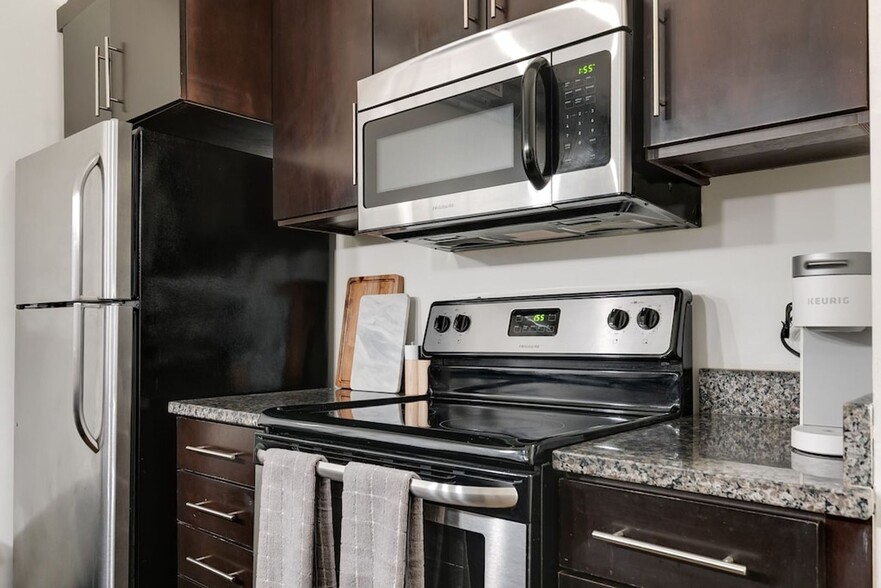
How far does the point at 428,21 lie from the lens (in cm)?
163

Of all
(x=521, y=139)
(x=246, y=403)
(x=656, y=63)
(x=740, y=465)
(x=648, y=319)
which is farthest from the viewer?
(x=246, y=403)

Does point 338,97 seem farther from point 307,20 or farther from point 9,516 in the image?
point 9,516

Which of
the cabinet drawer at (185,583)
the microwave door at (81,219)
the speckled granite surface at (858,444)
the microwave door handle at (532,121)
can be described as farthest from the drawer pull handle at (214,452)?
the speckled granite surface at (858,444)

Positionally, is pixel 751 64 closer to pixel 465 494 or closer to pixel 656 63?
pixel 656 63

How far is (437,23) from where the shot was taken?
5.29 ft

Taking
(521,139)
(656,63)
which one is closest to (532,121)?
(521,139)

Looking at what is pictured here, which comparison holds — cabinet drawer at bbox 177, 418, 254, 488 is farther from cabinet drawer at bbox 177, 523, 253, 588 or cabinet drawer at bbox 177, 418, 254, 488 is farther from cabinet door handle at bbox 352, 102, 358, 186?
cabinet door handle at bbox 352, 102, 358, 186

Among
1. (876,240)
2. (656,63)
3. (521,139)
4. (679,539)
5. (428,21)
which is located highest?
(428,21)

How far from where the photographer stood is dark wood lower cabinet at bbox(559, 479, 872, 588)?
0.85 m

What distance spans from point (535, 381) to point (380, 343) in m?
0.61

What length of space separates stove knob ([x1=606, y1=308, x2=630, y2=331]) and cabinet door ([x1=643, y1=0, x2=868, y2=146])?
434mm

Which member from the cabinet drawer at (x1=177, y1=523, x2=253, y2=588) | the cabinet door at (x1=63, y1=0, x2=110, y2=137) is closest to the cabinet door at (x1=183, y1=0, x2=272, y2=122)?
the cabinet door at (x1=63, y1=0, x2=110, y2=137)

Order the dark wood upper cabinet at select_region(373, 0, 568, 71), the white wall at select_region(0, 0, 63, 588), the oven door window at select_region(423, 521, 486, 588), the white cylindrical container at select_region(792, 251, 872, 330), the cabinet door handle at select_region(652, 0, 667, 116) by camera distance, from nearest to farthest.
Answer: the white cylindrical container at select_region(792, 251, 872, 330) < the oven door window at select_region(423, 521, 486, 588) < the cabinet door handle at select_region(652, 0, 667, 116) < the dark wood upper cabinet at select_region(373, 0, 568, 71) < the white wall at select_region(0, 0, 63, 588)

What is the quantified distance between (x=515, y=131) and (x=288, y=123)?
862 millimetres
